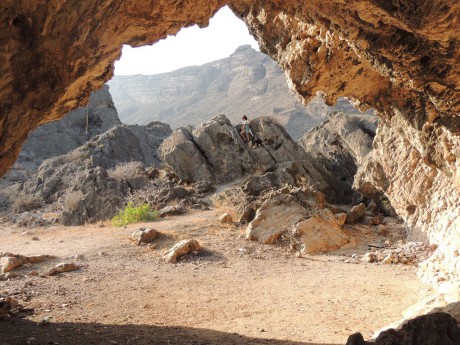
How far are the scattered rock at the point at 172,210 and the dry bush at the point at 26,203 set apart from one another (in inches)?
298

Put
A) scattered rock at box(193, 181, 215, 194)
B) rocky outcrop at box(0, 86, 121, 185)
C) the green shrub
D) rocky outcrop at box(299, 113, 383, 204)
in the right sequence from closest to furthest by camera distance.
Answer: the green shrub < scattered rock at box(193, 181, 215, 194) < rocky outcrop at box(299, 113, 383, 204) < rocky outcrop at box(0, 86, 121, 185)

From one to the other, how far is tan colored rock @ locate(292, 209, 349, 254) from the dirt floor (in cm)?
28

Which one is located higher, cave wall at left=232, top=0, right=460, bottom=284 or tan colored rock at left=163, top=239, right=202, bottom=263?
cave wall at left=232, top=0, right=460, bottom=284

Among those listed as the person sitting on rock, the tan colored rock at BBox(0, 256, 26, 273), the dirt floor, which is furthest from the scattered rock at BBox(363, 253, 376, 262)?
the person sitting on rock

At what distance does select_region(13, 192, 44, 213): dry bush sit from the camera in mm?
16844

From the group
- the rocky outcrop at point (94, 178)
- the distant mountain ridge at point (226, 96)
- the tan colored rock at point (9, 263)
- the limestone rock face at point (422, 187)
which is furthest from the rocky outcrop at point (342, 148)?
the distant mountain ridge at point (226, 96)

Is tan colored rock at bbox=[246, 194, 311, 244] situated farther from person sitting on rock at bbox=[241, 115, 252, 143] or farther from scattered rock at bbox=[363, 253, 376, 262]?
person sitting on rock at bbox=[241, 115, 252, 143]

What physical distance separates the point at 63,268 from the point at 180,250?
7.62ft

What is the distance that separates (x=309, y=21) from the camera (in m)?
5.16

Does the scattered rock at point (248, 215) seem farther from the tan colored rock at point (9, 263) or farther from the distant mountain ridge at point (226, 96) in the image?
the distant mountain ridge at point (226, 96)

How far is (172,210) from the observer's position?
1268cm

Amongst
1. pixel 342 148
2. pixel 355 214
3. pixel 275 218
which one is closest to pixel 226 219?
pixel 275 218

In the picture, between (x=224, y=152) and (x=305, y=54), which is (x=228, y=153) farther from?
(x=305, y=54)

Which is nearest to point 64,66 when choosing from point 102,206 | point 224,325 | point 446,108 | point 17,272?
point 224,325
